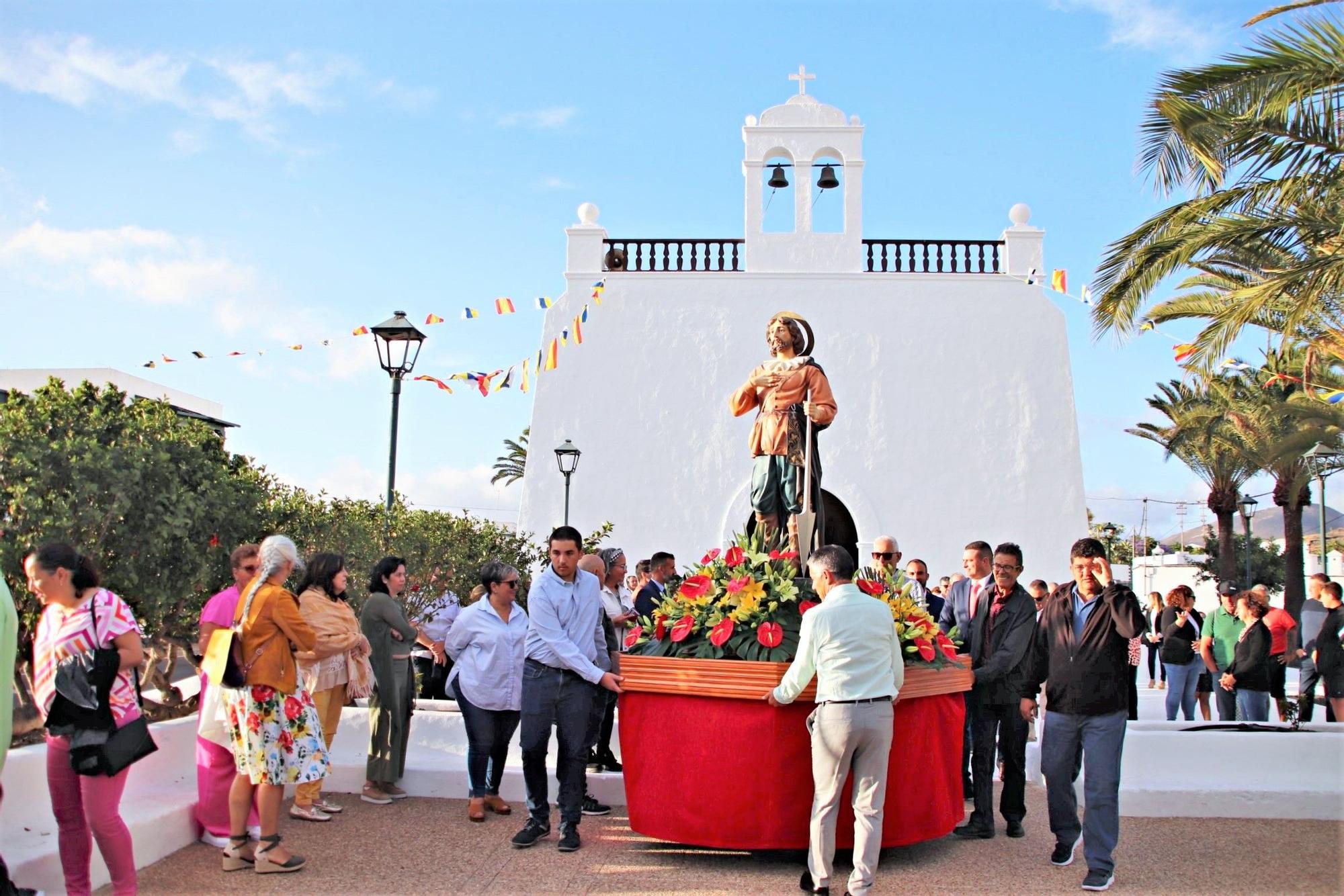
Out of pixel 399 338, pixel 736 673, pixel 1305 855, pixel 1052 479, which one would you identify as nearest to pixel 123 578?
pixel 399 338

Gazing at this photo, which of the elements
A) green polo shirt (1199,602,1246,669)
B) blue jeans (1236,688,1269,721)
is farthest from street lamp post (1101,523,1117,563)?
blue jeans (1236,688,1269,721)

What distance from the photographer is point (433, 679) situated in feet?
28.2

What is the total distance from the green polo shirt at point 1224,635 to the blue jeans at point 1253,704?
819mm

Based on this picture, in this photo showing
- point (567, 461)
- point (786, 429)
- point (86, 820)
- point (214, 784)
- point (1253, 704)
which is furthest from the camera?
point (567, 461)

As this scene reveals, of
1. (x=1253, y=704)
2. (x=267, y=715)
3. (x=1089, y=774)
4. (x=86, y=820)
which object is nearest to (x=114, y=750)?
(x=86, y=820)

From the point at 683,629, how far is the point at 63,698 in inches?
103

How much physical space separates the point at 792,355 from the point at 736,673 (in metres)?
2.17

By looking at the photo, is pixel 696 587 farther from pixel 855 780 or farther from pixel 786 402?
pixel 786 402

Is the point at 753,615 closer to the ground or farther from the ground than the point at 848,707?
farther from the ground

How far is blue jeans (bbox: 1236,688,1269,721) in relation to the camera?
29.7 ft

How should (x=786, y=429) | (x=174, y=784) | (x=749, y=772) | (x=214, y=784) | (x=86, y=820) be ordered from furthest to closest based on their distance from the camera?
1. (x=786, y=429)
2. (x=174, y=784)
3. (x=214, y=784)
4. (x=749, y=772)
5. (x=86, y=820)

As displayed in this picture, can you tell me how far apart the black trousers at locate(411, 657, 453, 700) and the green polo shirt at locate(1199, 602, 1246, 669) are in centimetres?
674

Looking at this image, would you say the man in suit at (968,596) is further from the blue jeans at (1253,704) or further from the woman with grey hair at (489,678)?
the blue jeans at (1253,704)

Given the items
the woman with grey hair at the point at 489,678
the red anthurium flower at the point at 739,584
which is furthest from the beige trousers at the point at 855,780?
the woman with grey hair at the point at 489,678
